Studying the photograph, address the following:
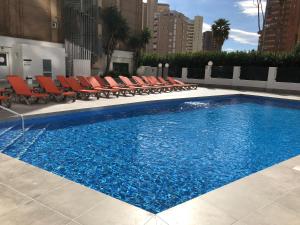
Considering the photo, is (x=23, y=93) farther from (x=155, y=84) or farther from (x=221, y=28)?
(x=221, y=28)

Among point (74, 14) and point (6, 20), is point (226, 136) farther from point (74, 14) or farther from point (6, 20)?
point (74, 14)

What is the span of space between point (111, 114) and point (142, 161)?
4707 millimetres

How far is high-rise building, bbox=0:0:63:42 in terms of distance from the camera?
17656 millimetres

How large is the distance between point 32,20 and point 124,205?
781 inches

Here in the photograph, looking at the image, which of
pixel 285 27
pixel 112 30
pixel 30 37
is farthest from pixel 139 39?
pixel 285 27

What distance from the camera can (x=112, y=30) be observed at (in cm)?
2742

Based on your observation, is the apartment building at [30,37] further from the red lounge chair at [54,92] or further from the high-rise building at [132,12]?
the high-rise building at [132,12]

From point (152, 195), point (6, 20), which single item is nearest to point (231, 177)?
point (152, 195)

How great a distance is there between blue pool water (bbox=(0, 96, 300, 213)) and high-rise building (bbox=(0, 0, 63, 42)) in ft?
41.4

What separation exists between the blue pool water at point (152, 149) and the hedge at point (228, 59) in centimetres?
1218

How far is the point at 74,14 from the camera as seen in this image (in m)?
22.5

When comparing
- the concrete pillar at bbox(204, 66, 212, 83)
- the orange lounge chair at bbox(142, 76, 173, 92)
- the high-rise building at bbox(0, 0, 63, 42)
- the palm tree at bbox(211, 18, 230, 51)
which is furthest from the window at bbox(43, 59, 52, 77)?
the palm tree at bbox(211, 18, 230, 51)

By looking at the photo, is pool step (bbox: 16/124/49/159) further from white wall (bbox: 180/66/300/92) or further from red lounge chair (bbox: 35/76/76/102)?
white wall (bbox: 180/66/300/92)

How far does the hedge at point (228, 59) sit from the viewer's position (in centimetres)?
2056
